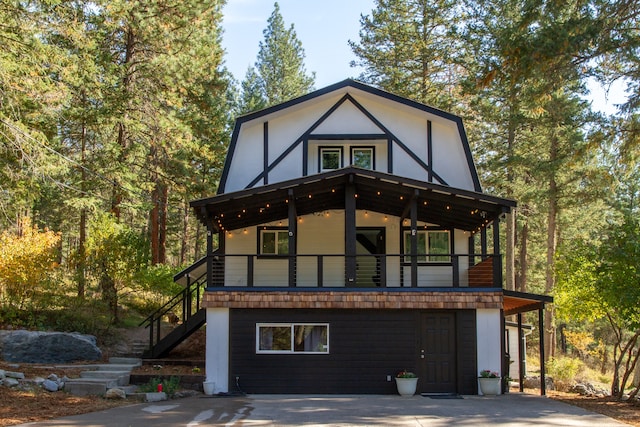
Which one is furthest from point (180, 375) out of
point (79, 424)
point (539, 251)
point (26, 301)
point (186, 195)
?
A: point (539, 251)

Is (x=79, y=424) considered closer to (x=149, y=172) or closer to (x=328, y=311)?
(x=328, y=311)

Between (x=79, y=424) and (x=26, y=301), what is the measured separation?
12136mm

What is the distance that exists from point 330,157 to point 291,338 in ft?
23.0

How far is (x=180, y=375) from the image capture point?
18000 mm

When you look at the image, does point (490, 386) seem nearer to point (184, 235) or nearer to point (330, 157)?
point (330, 157)

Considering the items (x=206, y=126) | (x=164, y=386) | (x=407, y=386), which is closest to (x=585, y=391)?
(x=407, y=386)

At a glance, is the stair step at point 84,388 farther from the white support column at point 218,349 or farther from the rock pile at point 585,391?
the rock pile at point 585,391

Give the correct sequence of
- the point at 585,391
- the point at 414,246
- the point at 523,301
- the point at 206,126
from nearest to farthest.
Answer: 1. the point at 414,246
2. the point at 523,301
3. the point at 585,391
4. the point at 206,126

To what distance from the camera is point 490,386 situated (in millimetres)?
17203

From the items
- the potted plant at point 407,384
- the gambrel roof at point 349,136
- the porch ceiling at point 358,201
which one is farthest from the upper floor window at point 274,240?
the potted plant at point 407,384

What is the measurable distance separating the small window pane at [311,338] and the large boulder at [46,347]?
6.80m

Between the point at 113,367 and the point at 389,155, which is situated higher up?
the point at 389,155

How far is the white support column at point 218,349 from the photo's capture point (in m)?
17.5

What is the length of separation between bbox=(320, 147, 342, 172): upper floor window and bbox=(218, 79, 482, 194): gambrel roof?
31 cm
